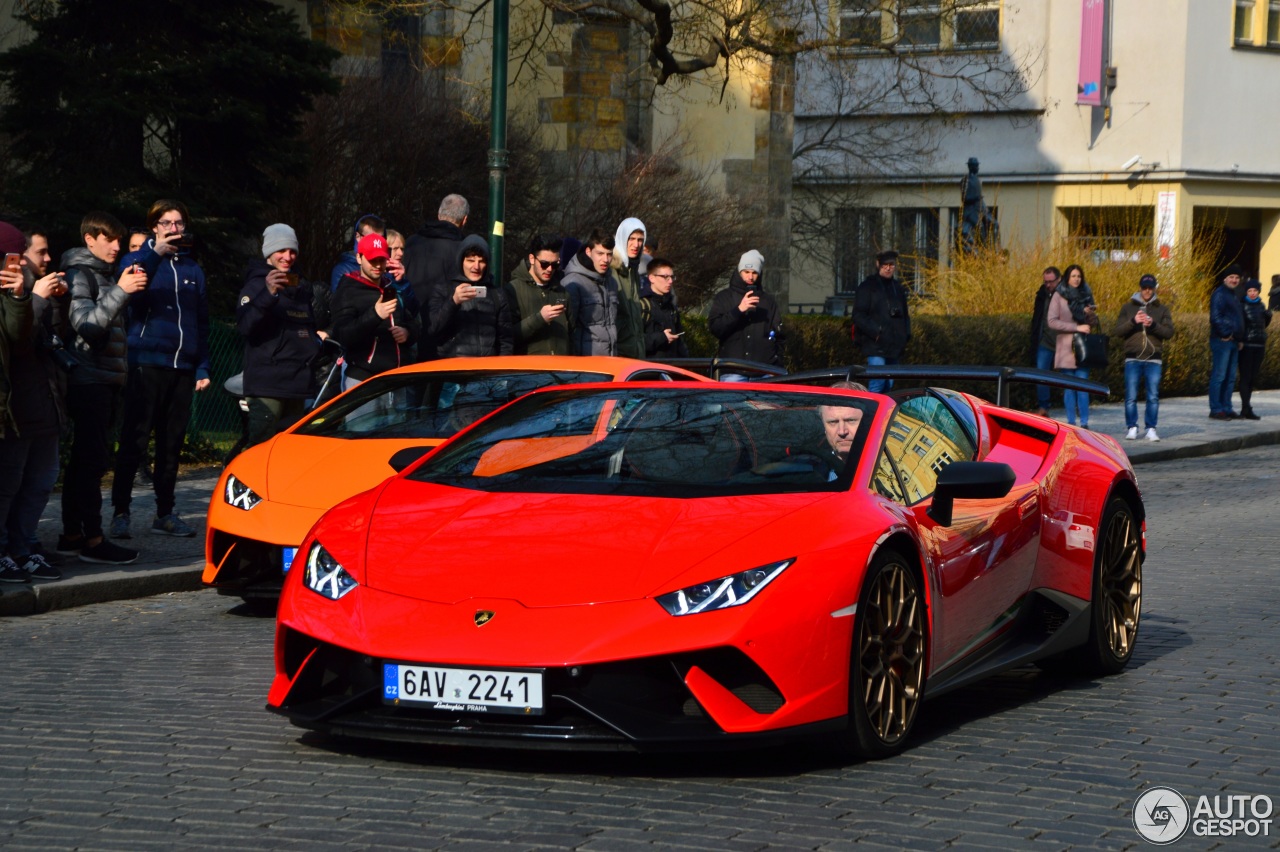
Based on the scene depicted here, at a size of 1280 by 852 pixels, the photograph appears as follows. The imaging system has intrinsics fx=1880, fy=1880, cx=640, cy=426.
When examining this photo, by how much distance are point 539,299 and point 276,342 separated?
2.60m

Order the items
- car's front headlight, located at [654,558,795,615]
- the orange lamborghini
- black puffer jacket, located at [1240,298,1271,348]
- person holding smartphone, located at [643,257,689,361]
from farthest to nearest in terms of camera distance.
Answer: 1. black puffer jacket, located at [1240,298,1271,348]
2. person holding smartphone, located at [643,257,689,361]
3. the orange lamborghini
4. car's front headlight, located at [654,558,795,615]

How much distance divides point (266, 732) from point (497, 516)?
1.16m

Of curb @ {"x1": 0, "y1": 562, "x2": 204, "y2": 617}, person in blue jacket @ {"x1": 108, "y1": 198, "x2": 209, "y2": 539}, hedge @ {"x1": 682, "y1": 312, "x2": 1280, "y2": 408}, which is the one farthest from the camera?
hedge @ {"x1": 682, "y1": 312, "x2": 1280, "y2": 408}

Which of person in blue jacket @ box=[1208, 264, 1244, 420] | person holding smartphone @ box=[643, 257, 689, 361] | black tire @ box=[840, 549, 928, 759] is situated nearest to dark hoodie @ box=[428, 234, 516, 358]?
person holding smartphone @ box=[643, 257, 689, 361]

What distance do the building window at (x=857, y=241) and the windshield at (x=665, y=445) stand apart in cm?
4085

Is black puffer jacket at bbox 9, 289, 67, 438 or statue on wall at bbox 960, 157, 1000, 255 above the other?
statue on wall at bbox 960, 157, 1000, 255

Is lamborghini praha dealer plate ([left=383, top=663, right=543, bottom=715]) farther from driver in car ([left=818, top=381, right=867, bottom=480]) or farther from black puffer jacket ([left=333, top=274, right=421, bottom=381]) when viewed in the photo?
black puffer jacket ([left=333, top=274, right=421, bottom=381])

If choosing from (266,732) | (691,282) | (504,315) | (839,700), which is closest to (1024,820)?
(839,700)

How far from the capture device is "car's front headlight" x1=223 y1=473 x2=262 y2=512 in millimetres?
9586

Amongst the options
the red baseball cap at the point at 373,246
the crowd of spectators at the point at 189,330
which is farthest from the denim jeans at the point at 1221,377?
the red baseball cap at the point at 373,246

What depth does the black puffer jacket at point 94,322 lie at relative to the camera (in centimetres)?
1047

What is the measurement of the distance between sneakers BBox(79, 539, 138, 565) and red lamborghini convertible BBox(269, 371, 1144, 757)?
430 centimetres

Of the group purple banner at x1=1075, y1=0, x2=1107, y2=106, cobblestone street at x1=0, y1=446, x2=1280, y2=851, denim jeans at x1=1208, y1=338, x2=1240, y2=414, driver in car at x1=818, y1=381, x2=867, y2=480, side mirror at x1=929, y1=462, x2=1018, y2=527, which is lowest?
denim jeans at x1=1208, y1=338, x2=1240, y2=414

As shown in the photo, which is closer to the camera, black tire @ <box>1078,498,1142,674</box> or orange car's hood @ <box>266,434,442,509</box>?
black tire @ <box>1078,498,1142,674</box>
